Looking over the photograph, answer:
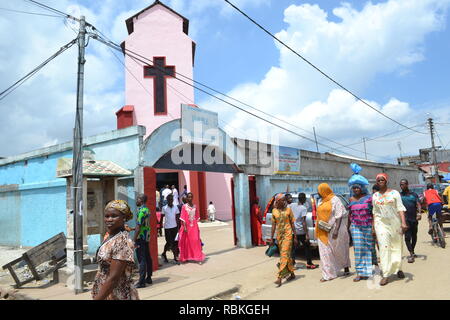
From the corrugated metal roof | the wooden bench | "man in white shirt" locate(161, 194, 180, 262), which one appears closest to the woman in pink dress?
"man in white shirt" locate(161, 194, 180, 262)

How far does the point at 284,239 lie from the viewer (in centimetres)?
614

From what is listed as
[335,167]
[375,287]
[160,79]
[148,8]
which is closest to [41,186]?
[160,79]

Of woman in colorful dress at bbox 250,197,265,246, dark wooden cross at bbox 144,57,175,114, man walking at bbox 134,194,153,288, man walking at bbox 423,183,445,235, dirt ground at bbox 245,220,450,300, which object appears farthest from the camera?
dark wooden cross at bbox 144,57,175,114

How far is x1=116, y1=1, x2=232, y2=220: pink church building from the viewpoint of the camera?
16.8 metres

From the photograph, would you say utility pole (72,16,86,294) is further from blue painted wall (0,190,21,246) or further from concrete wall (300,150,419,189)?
concrete wall (300,150,419,189)

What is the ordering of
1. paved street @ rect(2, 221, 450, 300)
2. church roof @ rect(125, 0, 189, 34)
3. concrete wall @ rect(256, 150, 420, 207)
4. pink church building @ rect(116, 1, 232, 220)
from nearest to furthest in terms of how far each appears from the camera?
paved street @ rect(2, 221, 450, 300), concrete wall @ rect(256, 150, 420, 207), pink church building @ rect(116, 1, 232, 220), church roof @ rect(125, 0, 189, 34)

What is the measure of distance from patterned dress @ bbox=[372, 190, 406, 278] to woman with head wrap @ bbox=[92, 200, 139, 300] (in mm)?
4172

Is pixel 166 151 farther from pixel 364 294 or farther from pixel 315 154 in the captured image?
pixel 315 154

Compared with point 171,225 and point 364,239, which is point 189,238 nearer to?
point 171,225

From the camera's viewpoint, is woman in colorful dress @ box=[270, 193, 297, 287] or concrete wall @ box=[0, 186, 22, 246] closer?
woman in colorful dress @ box=[270, 193, 297, 287]

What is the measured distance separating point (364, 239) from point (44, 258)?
19.8 ft

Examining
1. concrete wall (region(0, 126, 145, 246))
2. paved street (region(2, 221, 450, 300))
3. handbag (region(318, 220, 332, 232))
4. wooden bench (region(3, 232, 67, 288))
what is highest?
concrete wall (region(0, 126, 145, 246))

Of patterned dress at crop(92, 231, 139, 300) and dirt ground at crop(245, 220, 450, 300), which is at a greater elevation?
patterned dress at crop(92, 231, 139, 300)
